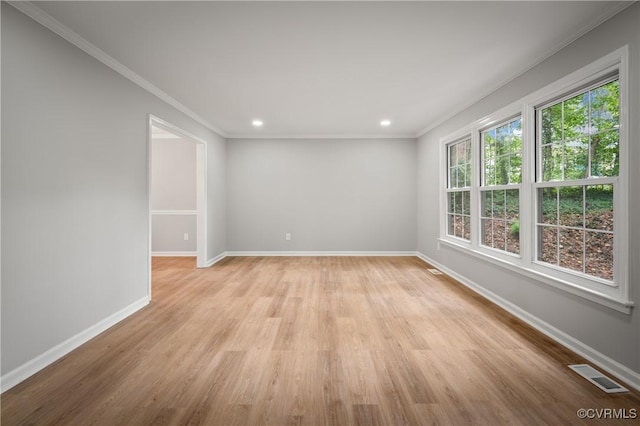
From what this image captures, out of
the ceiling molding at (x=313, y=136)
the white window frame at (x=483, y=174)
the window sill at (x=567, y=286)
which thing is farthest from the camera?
the ceiling molding at (x=313, y=136)

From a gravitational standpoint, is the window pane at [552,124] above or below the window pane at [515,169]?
above

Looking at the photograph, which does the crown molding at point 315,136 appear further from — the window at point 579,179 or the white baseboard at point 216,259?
the window at point 579,179

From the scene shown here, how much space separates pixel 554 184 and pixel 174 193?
6.50 m

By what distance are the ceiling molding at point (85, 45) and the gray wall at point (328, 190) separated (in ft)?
8.12

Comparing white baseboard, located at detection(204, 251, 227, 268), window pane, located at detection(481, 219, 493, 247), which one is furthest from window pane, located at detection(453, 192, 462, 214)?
white baseboard, located at detection(204, 251, 227, 268)

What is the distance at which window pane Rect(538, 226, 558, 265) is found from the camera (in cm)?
291

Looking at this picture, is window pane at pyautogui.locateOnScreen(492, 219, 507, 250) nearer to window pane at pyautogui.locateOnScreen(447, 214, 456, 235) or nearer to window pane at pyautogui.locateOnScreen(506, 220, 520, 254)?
window pane at pyautogui.locateOnScreen(506, 220, 520, 254)

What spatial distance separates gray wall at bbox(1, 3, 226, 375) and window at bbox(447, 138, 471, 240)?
4289 millimetres

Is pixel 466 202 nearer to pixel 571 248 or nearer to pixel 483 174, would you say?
pixel 483 174

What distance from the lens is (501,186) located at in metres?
3.68

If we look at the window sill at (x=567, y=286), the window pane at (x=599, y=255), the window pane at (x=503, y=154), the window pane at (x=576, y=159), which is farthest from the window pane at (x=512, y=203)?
the window pane at (x=599, y=255)

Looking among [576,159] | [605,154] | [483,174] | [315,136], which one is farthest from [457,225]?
[315,136]

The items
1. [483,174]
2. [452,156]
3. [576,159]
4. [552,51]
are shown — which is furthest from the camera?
[452,156]

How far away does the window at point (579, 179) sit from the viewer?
237cm
